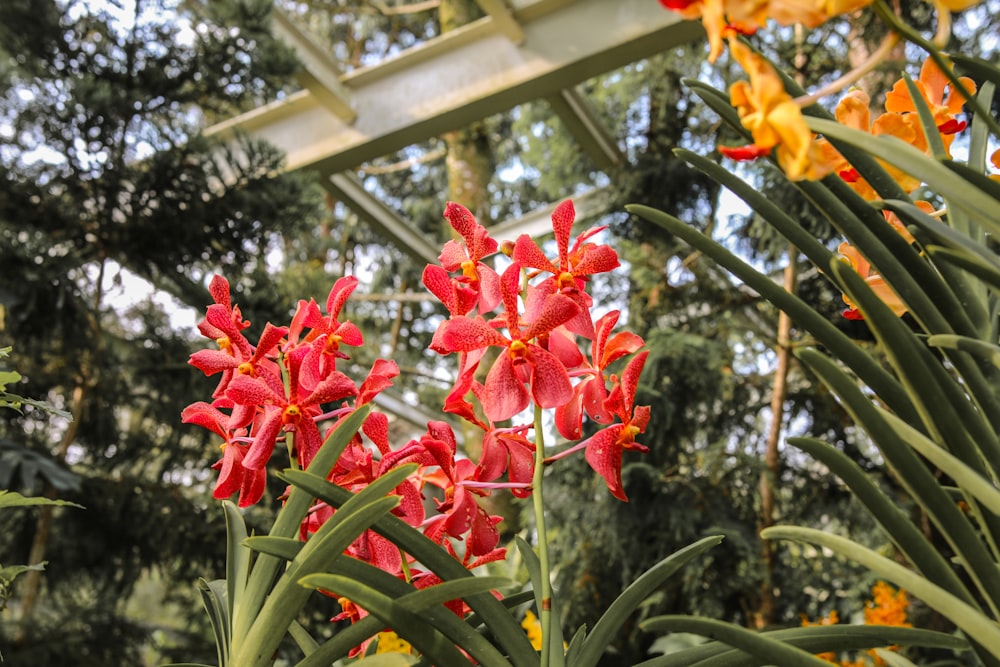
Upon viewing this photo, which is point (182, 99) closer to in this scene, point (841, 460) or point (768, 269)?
point (768, 269)

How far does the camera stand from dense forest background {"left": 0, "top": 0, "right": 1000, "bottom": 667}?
234 centimetres

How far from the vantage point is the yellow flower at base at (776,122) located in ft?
0.94

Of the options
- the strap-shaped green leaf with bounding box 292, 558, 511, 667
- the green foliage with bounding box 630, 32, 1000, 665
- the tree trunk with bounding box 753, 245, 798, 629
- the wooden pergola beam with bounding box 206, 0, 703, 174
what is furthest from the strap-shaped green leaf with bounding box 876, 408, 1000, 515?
the wooden pergola beam with bounding box 206, 0, 703, 174

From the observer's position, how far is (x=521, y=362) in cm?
52

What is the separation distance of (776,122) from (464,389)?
301 millimetres

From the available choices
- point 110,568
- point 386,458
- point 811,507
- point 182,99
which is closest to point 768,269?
point 811,507

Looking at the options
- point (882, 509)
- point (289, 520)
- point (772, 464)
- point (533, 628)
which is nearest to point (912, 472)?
point (882, 509)

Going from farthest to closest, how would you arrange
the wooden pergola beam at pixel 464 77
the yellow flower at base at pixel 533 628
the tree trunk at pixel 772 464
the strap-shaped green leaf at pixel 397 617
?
the wooden pergola beam at pixel 464 77, the tree trunk at pixel 772 464, the yellow flower at base at pixel 533 628, the strap-shaped green leaf at pixel 397 617

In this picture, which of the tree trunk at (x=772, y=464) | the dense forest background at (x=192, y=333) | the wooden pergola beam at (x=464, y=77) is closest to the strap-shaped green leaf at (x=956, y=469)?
the dense forest background at (x=192, y=333)

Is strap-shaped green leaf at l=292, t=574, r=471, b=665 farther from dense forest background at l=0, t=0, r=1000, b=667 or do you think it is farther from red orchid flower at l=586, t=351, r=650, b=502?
dense forest background at l=0, t=0, r=1000, b=667

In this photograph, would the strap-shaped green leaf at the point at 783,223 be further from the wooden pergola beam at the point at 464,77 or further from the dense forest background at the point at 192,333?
the wooden pergola beam at the point at 464,77

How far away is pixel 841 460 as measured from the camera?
0.34 metres

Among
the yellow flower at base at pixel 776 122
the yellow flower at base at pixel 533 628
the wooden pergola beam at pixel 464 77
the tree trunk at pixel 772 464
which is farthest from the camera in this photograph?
the wooden pergola beam at pixel 464 77

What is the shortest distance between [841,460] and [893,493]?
2.49m
